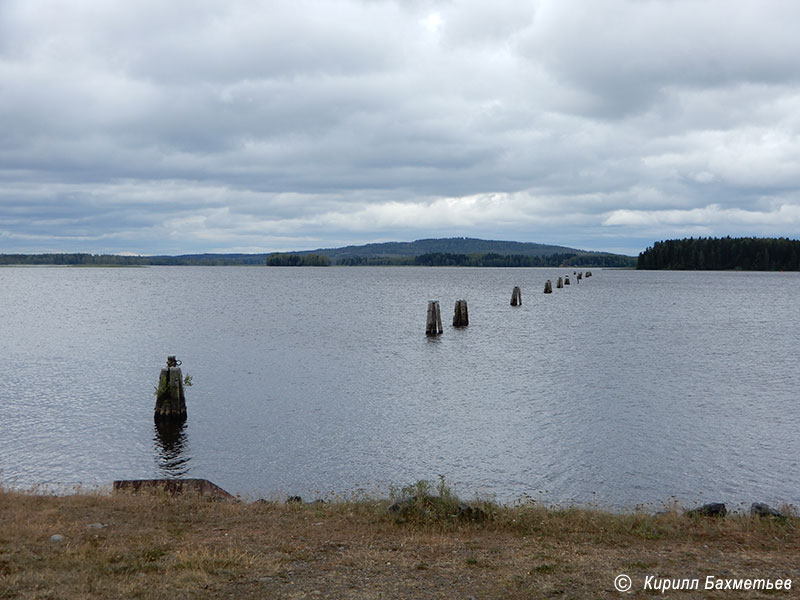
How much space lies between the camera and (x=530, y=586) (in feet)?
29.4

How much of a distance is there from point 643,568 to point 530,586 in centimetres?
196

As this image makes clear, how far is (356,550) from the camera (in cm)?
1051

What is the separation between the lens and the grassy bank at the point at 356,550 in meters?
8.84

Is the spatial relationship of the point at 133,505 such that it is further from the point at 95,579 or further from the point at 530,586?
the point at 530,586

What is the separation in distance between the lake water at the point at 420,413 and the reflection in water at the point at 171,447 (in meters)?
0.09

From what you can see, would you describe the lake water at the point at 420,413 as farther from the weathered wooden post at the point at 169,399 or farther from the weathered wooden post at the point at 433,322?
the weathered wooden post at the point at 433,322

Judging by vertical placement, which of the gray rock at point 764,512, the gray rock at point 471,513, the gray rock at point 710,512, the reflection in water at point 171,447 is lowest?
the reflection in water at point 171,447

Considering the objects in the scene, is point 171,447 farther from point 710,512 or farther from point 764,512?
point 764,512

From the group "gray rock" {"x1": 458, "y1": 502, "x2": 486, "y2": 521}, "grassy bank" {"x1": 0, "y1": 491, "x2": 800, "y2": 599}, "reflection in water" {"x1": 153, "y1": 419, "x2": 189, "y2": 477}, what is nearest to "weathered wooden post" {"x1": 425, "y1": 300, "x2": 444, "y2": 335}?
"reflection in water" {"x1": 153, "y1": 419, "x2": 189, "y2": 477}

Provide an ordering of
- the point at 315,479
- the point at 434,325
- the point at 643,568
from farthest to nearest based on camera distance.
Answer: the point at 434,325
the point at 315,479
the point at 643,568

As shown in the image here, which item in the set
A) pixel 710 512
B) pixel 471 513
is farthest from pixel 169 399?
pixel 710 512

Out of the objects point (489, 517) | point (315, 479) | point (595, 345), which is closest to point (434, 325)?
point (595, 345)

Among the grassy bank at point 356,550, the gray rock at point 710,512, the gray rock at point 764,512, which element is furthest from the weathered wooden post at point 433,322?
the gray rock at point 764,512

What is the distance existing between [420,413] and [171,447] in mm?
8728
